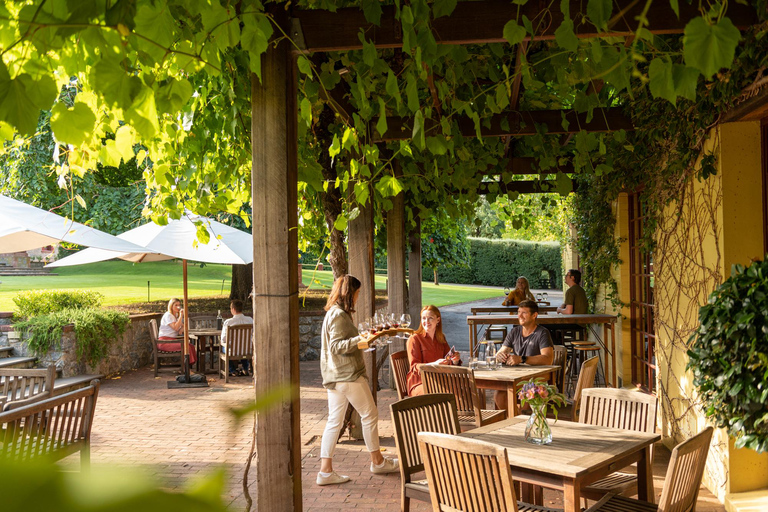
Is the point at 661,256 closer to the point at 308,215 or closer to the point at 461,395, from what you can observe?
the point at 461,395

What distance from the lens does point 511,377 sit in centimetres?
628

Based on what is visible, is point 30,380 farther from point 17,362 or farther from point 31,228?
point 17,362

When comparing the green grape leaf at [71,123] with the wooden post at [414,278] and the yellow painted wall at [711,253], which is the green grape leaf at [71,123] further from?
the wooden post at [414,278]

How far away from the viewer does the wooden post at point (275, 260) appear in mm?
3311

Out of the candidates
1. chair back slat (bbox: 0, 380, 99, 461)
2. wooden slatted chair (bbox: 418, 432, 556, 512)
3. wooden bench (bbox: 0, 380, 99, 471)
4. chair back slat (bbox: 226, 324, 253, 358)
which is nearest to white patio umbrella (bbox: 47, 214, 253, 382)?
chair back slat (bbox: 226, 324, 253, 358)

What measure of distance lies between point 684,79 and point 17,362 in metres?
10.2

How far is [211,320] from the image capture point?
44.8ft

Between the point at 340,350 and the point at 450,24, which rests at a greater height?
the point at 450,24

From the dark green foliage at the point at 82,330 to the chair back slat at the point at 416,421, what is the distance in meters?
7.99

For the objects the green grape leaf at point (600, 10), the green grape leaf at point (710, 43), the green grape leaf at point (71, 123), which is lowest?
the green grape leaf at point (71, 123)

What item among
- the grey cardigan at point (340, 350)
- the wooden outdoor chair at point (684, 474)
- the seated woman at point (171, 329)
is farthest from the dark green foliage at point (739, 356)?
the seated woman at point (171, 329)

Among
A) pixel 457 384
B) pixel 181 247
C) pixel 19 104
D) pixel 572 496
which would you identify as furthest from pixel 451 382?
pixel 181 247

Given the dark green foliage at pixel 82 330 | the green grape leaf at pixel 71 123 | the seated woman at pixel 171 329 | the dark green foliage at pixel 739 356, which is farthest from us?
the seated woman at pixel 171 329

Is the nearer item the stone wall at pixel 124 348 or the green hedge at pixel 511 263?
the stone wall at pixel 124 348
